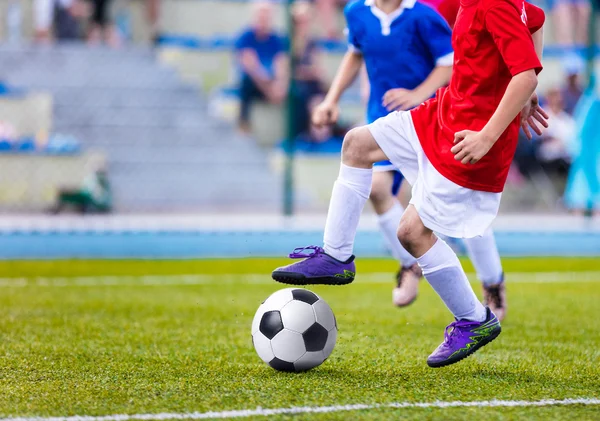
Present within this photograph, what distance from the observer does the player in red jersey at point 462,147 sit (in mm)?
3348

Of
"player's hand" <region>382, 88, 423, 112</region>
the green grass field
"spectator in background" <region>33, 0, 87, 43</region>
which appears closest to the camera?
the green grass field

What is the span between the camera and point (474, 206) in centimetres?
356

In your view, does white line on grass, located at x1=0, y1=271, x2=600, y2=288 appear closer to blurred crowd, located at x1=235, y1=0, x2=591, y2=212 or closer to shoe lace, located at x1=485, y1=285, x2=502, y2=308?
shoe lace, located at x1=485, y1=285, x2=502, y2=308

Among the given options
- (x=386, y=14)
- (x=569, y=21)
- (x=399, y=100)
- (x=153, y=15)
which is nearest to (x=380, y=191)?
(x=399, y=100)

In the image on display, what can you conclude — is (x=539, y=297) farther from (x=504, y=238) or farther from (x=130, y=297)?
(x=504, y=238)

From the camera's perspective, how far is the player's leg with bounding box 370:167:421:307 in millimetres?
5152

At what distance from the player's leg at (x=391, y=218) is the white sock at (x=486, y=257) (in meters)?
0.39

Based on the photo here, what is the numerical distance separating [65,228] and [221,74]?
13.1 ft

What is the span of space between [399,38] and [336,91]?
1.78 ft

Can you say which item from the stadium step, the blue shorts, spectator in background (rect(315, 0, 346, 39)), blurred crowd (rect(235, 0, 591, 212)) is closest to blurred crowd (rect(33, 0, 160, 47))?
the stadium step

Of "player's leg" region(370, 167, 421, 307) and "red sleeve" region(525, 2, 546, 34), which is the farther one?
"player's leg" region(370, 167, 421, 307)

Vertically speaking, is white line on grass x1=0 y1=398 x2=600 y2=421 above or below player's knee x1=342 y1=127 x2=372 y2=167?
below

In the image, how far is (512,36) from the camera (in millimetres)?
3330

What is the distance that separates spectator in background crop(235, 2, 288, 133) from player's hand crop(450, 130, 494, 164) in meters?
8.07
